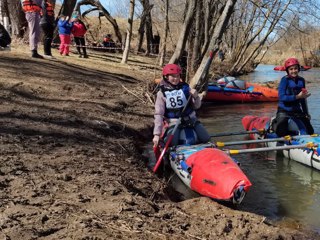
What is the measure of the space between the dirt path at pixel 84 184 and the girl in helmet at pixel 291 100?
247 centimetres

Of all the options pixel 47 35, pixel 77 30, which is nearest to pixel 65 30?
pixel 77 30

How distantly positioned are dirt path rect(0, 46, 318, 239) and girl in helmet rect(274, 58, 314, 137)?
247cm

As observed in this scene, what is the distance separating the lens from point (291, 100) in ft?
23.7

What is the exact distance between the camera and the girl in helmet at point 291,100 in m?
7.16

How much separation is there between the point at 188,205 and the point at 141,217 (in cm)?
103

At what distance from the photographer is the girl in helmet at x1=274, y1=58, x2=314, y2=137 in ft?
23.5

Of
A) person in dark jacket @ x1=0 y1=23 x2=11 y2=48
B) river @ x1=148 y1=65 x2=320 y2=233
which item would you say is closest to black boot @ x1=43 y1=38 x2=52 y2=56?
person in dark jacket @ x1=0 y1=23 x2=11 y2=48

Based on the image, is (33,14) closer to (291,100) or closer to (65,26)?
(65,26)

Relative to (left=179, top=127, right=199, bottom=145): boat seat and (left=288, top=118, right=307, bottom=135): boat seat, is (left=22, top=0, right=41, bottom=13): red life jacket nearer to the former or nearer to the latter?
(left=179, top=127, right=199, bottom=145): boat seat

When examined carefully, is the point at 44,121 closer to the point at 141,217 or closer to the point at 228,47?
the point at 141,217

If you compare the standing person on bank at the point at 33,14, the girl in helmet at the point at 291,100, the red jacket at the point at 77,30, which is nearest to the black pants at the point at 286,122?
the girl in helmet at the point at 291,100

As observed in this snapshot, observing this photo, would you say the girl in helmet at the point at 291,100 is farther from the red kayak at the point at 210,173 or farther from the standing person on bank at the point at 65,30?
the standing person on bank at the point at 65,30

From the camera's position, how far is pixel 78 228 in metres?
3.09

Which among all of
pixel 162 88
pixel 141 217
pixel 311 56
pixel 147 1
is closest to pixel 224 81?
pixel 147 1
